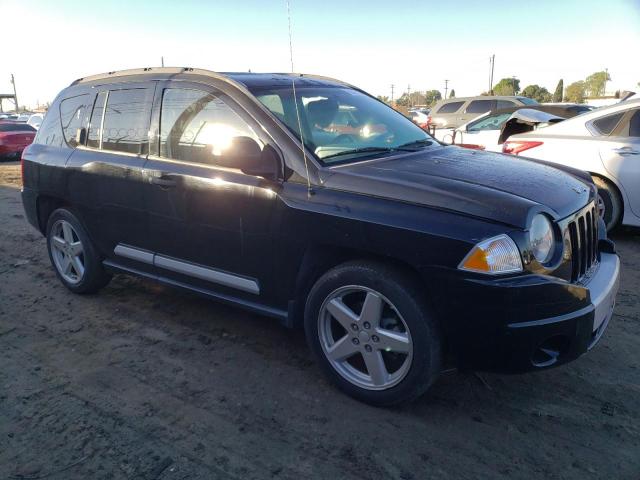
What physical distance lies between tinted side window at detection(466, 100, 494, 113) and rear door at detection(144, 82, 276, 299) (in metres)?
13.9

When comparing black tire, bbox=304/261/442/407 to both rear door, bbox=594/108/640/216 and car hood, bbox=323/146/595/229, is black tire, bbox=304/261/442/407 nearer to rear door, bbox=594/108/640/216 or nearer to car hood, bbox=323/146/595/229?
car hood, bbox=323/146/595/229

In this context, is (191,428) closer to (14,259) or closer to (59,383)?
(59,383)

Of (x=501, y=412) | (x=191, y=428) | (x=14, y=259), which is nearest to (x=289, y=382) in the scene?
(x=191, y=428)

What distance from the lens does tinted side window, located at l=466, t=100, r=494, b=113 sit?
15938 mm

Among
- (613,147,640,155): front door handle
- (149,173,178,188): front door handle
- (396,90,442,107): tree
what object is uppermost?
(149,173,178,188): front door handle

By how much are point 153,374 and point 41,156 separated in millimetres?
2583

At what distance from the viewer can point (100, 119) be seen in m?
4.21

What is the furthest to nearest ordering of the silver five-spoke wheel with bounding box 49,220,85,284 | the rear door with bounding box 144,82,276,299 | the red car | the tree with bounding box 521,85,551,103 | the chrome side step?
1. the tree with bounding box 521,85,551,103
2. the red car
3. the silver five-spoke wheel with bounding box 49,220,85,284
4. the chrome side step
5. the rear door with bounding box 144,82,276,299

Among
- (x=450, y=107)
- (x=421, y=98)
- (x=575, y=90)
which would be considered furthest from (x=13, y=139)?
(x=421, y=98)

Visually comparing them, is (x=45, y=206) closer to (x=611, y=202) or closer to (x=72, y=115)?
(x=72, y=115)

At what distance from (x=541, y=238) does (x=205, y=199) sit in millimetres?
1986

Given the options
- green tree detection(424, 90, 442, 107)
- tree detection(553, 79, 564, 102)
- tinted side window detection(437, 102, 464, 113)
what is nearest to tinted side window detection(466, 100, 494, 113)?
tinted side window detection(437, 102, 464, 113)

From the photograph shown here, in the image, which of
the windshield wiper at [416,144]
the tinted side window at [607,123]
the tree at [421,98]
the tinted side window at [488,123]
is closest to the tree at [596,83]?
the tree at [421,98]

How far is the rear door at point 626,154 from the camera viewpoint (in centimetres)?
570
